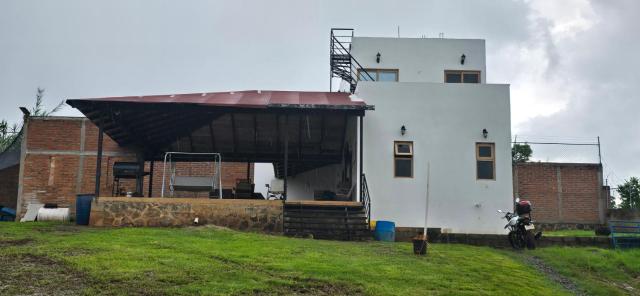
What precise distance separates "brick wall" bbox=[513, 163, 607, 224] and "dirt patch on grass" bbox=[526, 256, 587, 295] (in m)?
14.1

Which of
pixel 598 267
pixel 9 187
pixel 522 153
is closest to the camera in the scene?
pixel 598 267

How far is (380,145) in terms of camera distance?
1620cm

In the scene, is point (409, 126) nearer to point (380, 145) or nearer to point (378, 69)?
point (380, 145)

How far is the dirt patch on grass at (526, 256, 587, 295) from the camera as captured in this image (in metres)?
9.84

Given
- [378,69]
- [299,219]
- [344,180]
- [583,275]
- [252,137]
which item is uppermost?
[378,69]

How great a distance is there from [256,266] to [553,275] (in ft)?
17.8

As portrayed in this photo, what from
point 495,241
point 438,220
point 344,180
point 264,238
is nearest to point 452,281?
point 264,238

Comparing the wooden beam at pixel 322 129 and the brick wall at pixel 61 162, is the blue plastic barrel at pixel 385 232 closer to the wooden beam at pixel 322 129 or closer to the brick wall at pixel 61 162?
the wooden beam at pixel 322 129

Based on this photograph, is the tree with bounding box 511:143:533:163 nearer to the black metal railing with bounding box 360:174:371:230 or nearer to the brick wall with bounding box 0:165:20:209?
the black metal railing with bounding box 360:174:371:230

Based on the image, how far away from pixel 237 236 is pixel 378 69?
863cm

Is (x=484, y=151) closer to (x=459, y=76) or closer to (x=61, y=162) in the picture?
(x=459, y=76)

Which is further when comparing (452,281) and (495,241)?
(495,241)

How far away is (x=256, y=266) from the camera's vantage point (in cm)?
877

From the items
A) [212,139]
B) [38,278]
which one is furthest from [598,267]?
[212,139]
